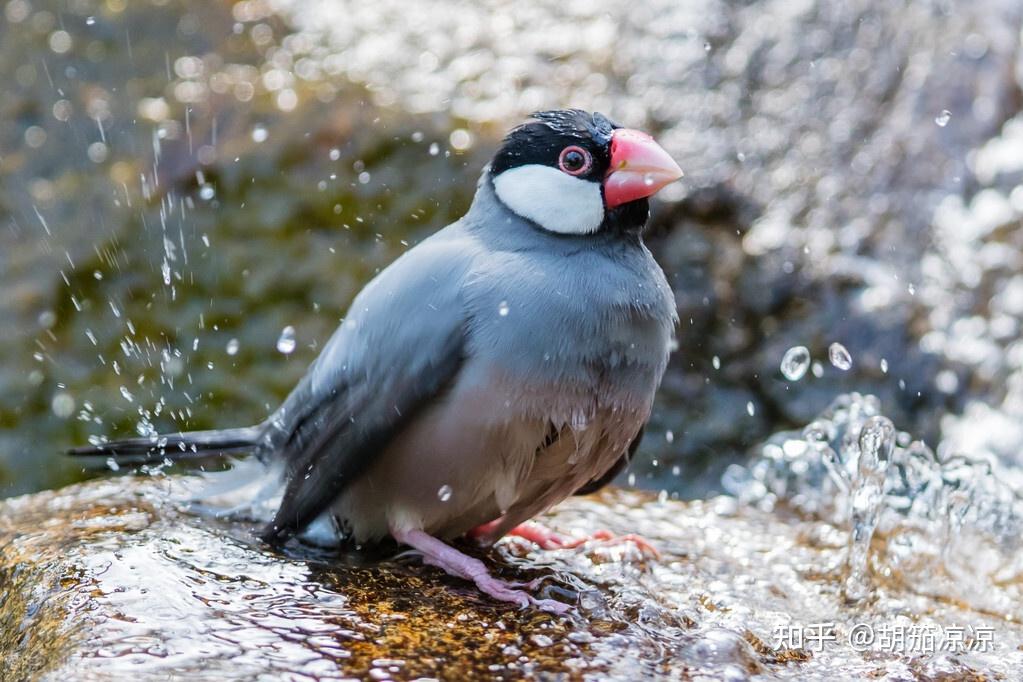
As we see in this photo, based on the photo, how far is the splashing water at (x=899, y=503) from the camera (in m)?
3.25

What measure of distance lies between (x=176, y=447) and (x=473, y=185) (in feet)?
7.34

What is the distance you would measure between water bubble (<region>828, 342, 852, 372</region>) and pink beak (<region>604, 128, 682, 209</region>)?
194cm

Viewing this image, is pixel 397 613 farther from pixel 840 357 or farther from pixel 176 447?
pixel 840 357

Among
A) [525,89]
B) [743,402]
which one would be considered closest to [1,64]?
[525,89]

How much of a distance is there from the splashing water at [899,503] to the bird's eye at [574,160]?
1.26 metres

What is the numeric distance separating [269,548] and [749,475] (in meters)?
2.17

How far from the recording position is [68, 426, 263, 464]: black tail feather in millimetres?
3102

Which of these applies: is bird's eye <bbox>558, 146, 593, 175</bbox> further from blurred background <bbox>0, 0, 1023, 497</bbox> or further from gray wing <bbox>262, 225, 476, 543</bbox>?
blurred background <bbox>0, 0, 1023, 497</bbox>

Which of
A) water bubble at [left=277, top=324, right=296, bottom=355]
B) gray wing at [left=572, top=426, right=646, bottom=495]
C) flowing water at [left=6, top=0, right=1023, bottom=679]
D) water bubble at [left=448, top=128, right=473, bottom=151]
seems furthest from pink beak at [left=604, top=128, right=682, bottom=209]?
water bubble at [left=277, top=324, right=296, bottom=355]

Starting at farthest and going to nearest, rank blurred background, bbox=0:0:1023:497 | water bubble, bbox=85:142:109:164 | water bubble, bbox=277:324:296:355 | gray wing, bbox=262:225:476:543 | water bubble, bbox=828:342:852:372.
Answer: water bubble, bbox=85:142:109:164, water bubble, bbox=277:324:296:355, blurred background, bbox=0:0:1023:497, water bubble, bbox=828:342:852:372, gray wing, bbox=262:225:476:543

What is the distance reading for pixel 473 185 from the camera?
16.4ft

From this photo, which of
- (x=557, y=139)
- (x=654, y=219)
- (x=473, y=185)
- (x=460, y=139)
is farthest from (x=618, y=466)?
(x=460, y=139)

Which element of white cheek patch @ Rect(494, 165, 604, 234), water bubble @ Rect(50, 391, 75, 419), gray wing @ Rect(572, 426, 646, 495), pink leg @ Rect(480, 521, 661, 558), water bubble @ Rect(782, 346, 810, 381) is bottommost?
water bubble @ Rect(50, 391, 75, 419)

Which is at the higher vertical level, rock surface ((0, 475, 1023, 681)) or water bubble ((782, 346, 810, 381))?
water bubble ((782, 346, 810, 381))
